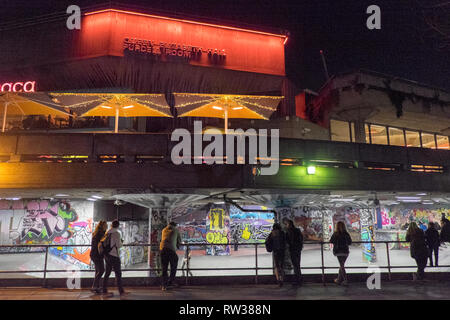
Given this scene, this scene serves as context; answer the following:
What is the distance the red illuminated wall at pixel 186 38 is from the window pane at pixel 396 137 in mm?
8081

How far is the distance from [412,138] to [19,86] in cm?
2327

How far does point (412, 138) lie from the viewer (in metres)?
20.0

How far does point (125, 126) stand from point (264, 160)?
7762 millimetres

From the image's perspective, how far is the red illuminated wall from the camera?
52.0ft

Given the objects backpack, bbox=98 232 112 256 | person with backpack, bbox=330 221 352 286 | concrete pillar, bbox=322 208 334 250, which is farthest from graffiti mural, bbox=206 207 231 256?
backpack, bbox=98 232 112 256

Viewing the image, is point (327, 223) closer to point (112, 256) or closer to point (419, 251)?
point (419, 251)

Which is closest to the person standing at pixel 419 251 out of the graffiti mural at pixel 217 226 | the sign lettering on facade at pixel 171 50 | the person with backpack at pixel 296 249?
the person with backpack at pixel 296 249

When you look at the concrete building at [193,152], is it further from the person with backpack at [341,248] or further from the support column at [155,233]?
the person with backpack at [341,248]

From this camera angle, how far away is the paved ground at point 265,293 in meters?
7.97

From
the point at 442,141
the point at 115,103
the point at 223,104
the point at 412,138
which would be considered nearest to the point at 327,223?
the point at 412,138

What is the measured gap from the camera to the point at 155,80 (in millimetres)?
16203

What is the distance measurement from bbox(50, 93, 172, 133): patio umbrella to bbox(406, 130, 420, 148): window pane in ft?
52.5

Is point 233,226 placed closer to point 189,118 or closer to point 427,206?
point 189,118

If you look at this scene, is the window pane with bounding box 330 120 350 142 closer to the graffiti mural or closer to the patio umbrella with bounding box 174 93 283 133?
the patio umbrella with bounding box 174 93 283 133
